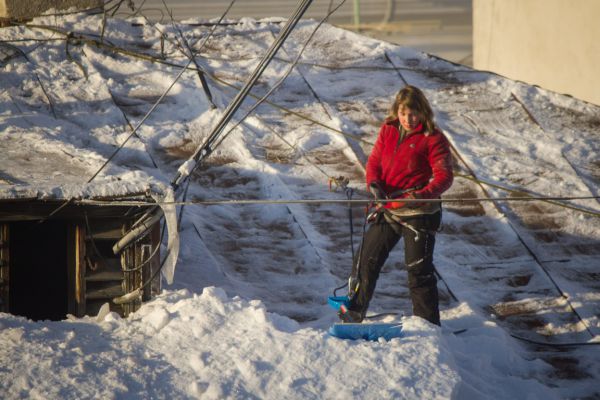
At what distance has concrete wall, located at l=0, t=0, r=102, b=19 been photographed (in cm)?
1024

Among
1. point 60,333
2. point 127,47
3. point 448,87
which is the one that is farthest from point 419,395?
point 127,47

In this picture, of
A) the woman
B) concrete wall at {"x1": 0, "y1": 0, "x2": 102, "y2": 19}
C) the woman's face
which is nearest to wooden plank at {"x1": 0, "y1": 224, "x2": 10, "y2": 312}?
the woman

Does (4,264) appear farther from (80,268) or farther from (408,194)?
(408,194)

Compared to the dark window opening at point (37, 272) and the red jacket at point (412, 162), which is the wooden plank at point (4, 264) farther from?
the red jacket at point (412, 162)

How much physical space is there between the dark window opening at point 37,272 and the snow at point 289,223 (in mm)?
670

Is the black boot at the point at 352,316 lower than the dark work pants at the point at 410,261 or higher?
lower

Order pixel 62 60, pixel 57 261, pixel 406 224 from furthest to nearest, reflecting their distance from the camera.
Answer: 1. pixel 62 60
2. pixel 57 261
3. pixel 406 224

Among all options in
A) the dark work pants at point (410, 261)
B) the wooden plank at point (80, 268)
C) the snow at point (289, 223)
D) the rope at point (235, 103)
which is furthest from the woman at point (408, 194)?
the wooden plank at point (80, 268)

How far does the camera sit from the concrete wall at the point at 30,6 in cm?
1024

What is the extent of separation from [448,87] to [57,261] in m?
5.01

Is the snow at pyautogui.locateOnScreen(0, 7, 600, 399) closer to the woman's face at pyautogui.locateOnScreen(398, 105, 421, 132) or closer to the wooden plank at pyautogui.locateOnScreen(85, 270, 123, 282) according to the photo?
the wooden plank at pyautogui.locateOnScreen(85, 270, 123, 282)

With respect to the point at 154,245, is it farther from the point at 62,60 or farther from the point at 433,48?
the point at 433,48

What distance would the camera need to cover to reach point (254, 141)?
8.68 meters

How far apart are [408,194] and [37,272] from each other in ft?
10.5
